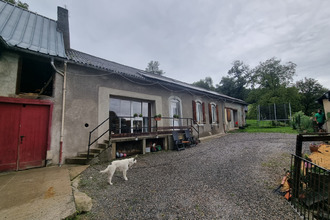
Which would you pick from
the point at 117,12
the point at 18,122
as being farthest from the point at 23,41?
the point at 117,12

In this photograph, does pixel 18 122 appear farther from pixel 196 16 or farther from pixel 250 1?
pixel 250 1

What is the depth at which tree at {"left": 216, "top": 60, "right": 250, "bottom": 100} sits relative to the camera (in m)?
30.7

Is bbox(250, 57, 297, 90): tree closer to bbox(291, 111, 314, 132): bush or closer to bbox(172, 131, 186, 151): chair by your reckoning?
bbox(291, 111, 314, 132): bush

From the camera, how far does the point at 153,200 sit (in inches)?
98.5

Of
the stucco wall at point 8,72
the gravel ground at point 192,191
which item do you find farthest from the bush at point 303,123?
the stucco wall at point 8,72

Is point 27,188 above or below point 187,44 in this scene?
below

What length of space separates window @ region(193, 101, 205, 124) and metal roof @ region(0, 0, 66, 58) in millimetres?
8005

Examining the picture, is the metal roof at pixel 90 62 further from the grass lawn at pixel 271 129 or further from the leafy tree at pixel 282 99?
the leafy tree at pixel 282 99

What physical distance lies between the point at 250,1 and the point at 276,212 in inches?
336

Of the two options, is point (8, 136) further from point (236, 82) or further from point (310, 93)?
point (310, 93)

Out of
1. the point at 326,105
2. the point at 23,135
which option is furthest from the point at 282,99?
the point at 23,135

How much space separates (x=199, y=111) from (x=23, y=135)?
962 centimetres

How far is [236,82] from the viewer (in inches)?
1244

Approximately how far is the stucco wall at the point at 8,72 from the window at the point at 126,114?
124 inches
